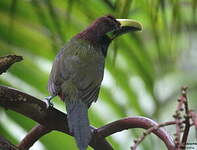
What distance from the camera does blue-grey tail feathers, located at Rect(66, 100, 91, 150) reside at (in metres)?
1.44

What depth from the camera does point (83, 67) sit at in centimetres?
253

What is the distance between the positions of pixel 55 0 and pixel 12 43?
0.25m

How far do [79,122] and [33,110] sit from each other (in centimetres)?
52

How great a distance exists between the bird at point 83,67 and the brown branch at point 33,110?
1.15ft

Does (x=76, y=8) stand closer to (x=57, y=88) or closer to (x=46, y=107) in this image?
(x=57, y=88)

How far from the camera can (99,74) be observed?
250cm

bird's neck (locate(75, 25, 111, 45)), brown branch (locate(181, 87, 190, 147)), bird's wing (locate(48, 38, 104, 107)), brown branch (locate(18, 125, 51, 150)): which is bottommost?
bird's wing (locate(48, 38, 104, 107))

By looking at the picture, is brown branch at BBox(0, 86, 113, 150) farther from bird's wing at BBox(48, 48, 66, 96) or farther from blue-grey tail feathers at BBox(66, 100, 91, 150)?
bird's wing at BBox(48, 48, 66, 96)

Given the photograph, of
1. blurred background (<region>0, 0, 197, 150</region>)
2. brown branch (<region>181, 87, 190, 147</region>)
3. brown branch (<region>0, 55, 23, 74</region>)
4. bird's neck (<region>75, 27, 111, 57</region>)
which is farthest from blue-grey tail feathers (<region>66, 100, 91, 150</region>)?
bird's neck (<region>75, 27, 111, 57</region>)

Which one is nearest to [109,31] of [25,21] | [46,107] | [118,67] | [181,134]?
[118,67]

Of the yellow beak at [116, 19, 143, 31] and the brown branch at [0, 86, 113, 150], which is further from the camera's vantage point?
the yellow beak at [116, 19, 143, 31]

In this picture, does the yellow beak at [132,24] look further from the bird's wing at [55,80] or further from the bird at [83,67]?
the bird's wing at [55,80]

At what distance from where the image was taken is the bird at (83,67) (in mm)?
2227

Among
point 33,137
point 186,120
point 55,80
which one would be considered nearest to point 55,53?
point 55,80
